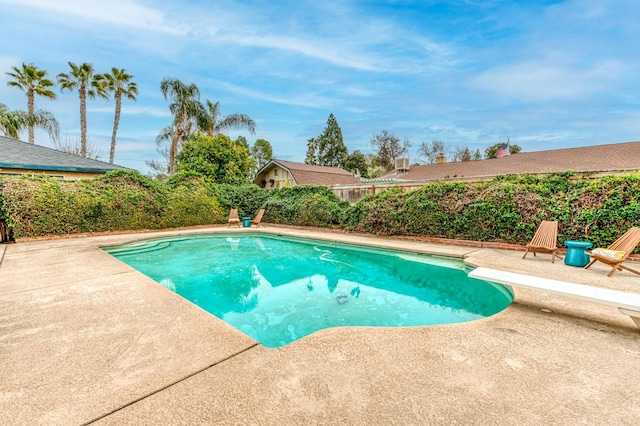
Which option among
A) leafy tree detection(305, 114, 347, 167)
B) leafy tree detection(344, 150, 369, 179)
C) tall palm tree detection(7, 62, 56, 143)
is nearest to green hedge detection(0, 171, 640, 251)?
tall palm tree detection(7, 62, 56, 143)

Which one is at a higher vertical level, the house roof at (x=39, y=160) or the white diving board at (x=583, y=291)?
the house roof at (x=39, y=160)

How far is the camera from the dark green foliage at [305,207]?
34.7 ft

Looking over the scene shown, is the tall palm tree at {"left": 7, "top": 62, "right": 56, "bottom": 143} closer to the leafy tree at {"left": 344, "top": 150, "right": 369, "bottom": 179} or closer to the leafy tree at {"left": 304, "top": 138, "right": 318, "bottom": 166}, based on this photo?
the leafy tree at {"left": 304, "top": 138, "right": 318, "bottom": 166}

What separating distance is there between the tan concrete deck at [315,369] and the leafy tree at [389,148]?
3027 centimetres

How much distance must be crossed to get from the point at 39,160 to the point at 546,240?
17.0 m

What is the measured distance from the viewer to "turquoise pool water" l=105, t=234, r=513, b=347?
12.2 ft

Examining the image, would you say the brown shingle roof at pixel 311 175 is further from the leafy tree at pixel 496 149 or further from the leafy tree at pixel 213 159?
the leafy tree at pixel 496 149

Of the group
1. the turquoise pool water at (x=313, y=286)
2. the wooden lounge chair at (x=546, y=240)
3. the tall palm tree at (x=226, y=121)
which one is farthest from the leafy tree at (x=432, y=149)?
the wooden lounge chair at (x=546, y=240)

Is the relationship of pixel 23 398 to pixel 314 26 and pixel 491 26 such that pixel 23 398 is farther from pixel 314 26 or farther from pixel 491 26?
pixel 491 26

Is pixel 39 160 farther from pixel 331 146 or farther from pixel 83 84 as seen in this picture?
pixel 331 146

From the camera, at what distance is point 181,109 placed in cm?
1862

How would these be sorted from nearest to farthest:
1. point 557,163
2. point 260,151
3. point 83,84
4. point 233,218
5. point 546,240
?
1. point 546,240
2. point 233,218
3. point 557,163
4. point 83,84
5. point 260,151

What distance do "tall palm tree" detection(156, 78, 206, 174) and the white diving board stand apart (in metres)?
20.3

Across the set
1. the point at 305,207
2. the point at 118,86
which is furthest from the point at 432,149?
the point at 118,86
